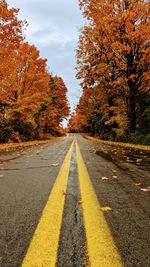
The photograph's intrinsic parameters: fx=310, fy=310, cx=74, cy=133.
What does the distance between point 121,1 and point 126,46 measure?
137 inches

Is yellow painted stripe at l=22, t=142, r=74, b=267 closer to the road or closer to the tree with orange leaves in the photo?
the road

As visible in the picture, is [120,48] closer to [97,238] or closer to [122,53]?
[122,53]

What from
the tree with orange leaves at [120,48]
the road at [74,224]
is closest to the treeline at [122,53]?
the tree with orange leaves at [120,48]

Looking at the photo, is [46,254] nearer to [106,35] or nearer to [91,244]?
[91,244]

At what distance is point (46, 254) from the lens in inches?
78.7

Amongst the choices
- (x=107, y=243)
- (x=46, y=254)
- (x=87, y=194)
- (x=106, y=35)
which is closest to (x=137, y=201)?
(x=87, y=194)

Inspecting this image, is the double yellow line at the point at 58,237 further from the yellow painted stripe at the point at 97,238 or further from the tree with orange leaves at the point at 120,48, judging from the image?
the tree with orange leaves at the point at 120,48

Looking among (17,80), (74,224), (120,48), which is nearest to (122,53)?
(120,48)

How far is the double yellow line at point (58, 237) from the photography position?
190 centimetres

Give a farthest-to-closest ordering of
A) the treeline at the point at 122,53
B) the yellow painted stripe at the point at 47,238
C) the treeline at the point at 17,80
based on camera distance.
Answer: the treeline at the point at 122,53
the treeline at the point at 17,80
the yellow painted stripe at the point at 47,238

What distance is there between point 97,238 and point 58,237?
29cm

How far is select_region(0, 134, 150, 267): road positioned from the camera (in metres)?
1.96

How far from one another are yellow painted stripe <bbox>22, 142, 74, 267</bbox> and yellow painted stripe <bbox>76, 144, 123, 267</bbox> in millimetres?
237

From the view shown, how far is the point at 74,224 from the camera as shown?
8.79ft
